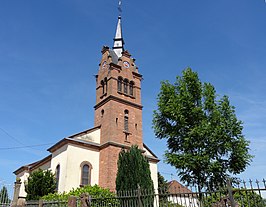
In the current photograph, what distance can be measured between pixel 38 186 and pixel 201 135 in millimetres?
13835

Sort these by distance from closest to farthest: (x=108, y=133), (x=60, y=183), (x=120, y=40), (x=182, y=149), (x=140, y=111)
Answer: (x=182, y=149), (x=60, y=183), (x=108, y=133), (x=140, y=111), (x=120, y=40)

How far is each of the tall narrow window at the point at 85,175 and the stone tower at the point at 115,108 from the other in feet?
3.90

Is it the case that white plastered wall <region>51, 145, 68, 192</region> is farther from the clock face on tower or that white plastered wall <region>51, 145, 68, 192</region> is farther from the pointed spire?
the pointed spire

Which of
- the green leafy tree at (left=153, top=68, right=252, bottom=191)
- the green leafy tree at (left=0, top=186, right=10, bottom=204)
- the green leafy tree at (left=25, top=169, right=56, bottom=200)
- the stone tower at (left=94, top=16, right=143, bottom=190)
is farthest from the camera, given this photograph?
the stone tower at (left=94, top=16, right=143, bottom=190)

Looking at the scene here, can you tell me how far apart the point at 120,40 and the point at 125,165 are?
1930 cm

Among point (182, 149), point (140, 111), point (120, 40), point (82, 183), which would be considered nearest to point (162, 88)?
point (182, 149)

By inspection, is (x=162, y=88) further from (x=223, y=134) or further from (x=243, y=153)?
(x=243, y=153)

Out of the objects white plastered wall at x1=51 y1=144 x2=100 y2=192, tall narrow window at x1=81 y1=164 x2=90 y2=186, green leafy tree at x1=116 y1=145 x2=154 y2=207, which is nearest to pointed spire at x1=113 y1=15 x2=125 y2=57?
white plastered wall at x1=51 y1=144 x2=100 y2=192

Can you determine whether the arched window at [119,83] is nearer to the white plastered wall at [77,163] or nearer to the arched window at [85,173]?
the white plastered wall at [77,163]

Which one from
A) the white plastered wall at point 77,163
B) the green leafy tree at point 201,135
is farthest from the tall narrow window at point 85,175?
the green leafy tree at point 201,135

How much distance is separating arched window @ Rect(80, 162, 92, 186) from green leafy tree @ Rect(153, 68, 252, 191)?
849 cm

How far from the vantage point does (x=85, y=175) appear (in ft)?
76.1

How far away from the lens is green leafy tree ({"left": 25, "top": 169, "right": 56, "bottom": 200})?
20.7 m

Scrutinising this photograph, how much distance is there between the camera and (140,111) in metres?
28.1
